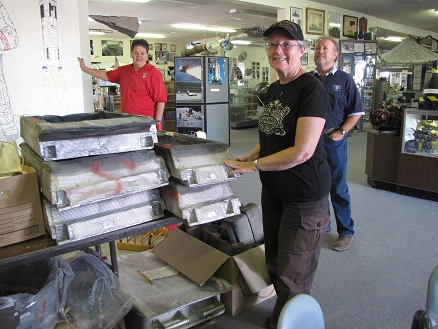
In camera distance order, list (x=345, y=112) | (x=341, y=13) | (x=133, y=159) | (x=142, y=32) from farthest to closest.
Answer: (x=142, y=32) → (x=341, y=13) → (x=345, y=112) → (x=133, y=159)

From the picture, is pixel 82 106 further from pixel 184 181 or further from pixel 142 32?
pixel 142 32

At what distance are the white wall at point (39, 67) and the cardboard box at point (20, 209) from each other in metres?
2.33

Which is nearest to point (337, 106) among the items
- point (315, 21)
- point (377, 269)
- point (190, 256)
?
point (377, 269)

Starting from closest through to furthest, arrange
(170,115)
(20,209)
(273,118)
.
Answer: (20,209)
(273,118)
(170,115)

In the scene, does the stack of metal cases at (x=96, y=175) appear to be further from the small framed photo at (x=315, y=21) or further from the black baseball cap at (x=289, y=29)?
the small framed photo at (x=315, y=21)

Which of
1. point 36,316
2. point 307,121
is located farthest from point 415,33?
point 36,316

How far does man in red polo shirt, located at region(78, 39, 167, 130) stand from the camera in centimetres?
342

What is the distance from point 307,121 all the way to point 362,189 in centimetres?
359

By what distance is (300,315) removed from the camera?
111cm

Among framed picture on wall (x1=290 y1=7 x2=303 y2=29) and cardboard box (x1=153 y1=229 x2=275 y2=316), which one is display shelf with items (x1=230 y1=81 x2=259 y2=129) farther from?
cardboard box (x1=153 y1=229 x2=275 y2=316)

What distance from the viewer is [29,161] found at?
5.43ft

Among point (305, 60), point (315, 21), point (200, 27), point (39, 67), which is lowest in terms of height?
point (39, 67)

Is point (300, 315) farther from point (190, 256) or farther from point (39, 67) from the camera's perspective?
point (39, 67)

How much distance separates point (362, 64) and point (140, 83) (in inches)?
296
